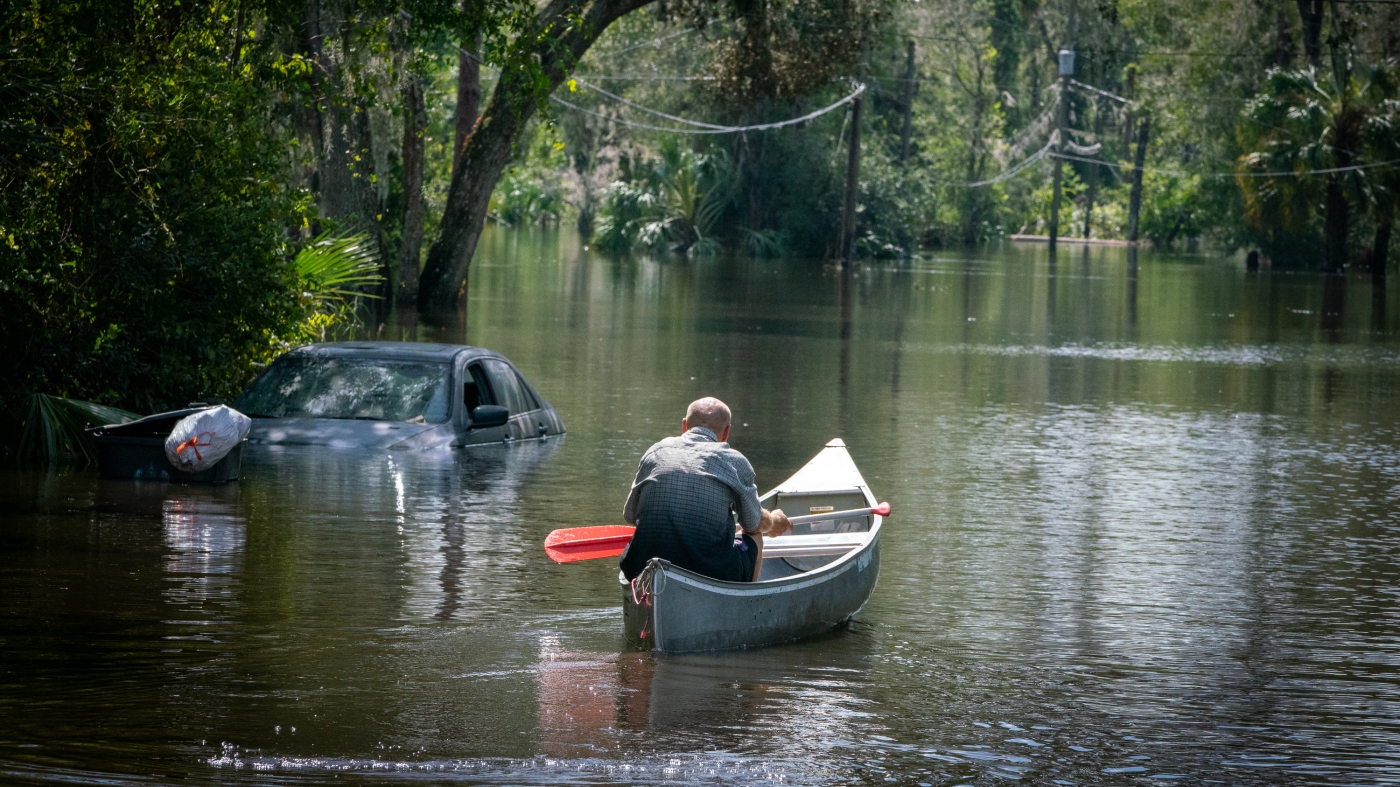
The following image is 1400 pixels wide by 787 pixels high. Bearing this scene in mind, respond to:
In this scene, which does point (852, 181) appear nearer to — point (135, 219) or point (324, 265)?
point (324, 265)

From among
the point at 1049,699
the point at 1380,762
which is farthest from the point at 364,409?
the point at 1380,762

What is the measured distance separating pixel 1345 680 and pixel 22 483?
988 centimetres

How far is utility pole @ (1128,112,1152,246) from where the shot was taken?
96.7 metres

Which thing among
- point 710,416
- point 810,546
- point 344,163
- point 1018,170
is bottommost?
point 810,546

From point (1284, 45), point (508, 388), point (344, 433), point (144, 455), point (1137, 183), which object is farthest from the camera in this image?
point (1137, 183)

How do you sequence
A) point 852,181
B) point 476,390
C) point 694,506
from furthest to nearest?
1. point 852,181
2. point 476,390
3. point 694,506

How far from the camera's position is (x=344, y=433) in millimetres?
15125

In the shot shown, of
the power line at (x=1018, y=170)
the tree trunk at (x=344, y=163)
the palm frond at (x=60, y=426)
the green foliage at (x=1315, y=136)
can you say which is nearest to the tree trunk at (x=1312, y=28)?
the green foliage at (x=1315, y=136)

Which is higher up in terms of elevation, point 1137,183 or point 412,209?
point 1137,183

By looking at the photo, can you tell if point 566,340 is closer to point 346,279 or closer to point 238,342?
point 346,279

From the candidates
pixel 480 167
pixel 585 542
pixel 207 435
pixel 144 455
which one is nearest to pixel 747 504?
pixel 585 542

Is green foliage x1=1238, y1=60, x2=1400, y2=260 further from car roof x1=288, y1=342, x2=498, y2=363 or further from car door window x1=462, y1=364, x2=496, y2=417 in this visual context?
car roof x1=288, y1=342, x2=498, y2=363

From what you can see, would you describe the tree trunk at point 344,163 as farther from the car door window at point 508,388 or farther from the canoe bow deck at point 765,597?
the canoe bow deck at point 765,597

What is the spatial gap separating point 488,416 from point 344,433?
1.21 metres
